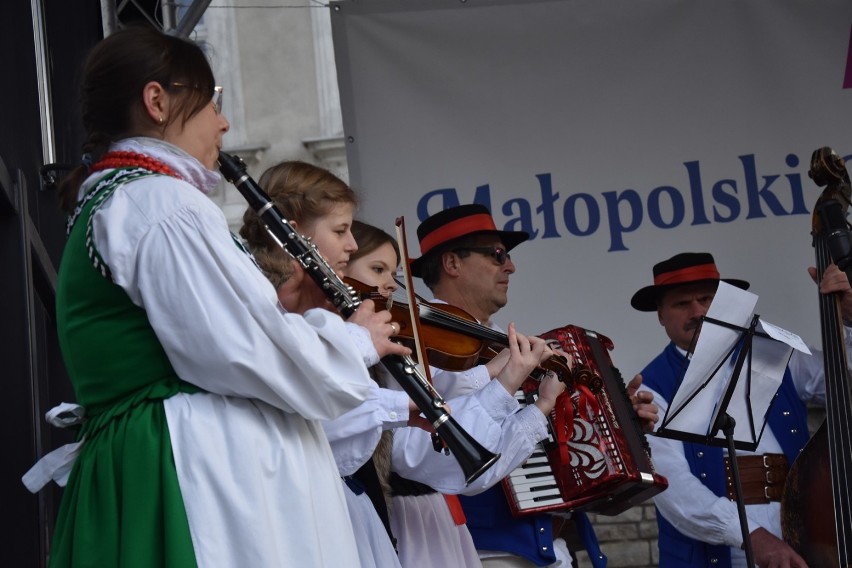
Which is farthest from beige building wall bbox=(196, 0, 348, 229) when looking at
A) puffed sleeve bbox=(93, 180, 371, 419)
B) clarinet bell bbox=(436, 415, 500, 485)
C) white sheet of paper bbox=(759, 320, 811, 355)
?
puffed sleeve bbox=(93, 180, 371, 419)

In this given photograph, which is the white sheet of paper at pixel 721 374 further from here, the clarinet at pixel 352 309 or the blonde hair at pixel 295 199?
the clarinet at pixel 352 309

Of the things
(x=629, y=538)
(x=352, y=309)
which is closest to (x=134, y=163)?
(x=352, y=309)

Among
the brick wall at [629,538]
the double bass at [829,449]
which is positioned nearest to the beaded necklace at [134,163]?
the double bass at [829,449]

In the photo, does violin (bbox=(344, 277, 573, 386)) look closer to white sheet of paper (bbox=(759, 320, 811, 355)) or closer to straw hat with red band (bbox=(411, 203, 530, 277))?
white sheet of paper (bbox=(759, 320, 811, 355))

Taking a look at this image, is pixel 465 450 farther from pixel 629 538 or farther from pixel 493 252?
pixel 629 538

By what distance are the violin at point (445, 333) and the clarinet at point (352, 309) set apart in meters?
0.49

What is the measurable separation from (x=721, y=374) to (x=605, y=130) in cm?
178

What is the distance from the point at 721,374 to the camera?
4.04m

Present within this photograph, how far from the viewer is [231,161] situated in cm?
276

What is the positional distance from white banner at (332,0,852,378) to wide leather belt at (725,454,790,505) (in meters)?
0.76

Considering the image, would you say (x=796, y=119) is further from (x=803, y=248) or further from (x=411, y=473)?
(x=411, y=473)

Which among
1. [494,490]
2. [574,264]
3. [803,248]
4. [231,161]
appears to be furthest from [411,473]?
[803,248]

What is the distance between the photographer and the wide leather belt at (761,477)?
484cm

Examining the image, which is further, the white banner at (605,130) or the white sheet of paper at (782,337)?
the white banner at (605,130)
